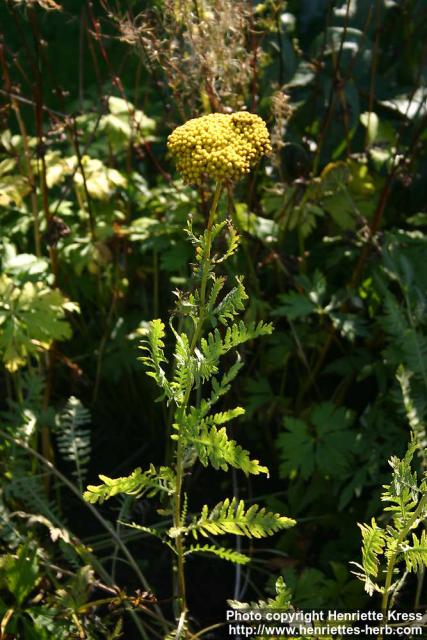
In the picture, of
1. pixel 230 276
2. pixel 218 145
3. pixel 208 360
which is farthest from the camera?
pixel 230 276

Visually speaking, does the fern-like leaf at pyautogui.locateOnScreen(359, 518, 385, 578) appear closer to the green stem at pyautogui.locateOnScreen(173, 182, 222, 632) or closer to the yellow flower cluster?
the green stem at pyautogui.locateOnScreen(173, 182, 222, 632)

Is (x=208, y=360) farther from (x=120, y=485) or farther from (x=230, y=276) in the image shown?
(x=230, y=276)

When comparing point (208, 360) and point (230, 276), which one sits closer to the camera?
point (208, 360)

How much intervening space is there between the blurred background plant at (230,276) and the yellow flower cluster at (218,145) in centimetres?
79

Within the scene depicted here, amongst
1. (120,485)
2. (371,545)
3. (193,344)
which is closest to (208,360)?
(193,344)

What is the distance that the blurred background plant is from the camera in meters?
2.06

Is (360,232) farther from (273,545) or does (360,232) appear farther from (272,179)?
(273,545)

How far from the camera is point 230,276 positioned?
2.37 meters

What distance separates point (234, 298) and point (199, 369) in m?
0.14

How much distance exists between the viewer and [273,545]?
7.84 feet

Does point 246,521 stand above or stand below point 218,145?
below

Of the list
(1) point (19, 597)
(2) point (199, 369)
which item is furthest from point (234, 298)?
(1) point (19, 597)

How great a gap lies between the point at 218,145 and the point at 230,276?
115 cm

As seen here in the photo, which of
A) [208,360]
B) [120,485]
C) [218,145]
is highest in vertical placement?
[218,145]
